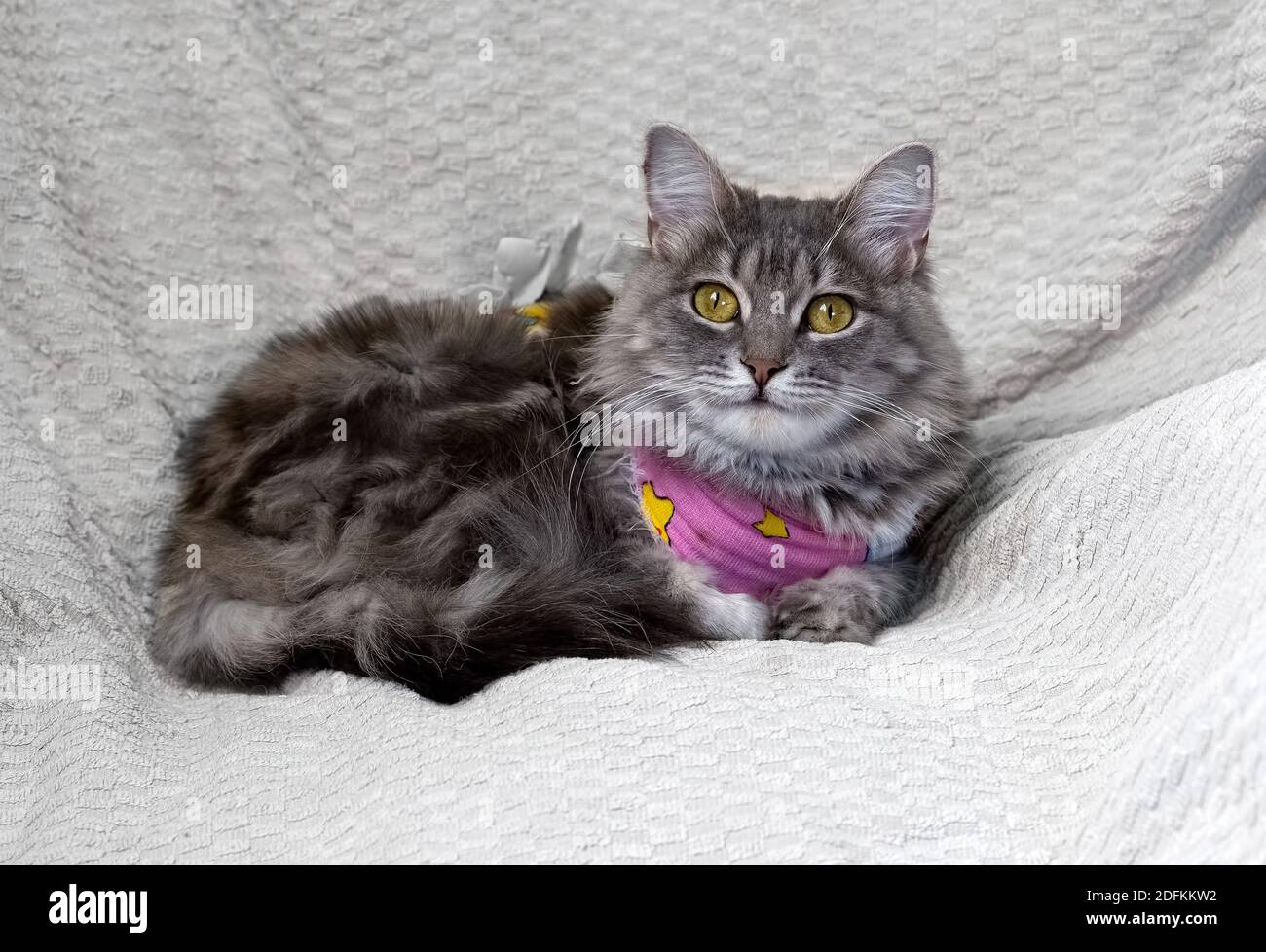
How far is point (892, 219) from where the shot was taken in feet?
6.02

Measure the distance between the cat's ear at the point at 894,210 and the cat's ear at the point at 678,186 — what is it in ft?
0.67

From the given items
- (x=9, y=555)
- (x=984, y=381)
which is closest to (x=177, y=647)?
(x=9, y=555)

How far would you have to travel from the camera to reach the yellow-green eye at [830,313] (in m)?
1.75

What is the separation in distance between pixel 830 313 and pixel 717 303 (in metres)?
0.17

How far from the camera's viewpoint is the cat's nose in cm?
165

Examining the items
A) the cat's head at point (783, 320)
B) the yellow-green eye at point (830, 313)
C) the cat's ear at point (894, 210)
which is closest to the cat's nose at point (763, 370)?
the cat's head at point (783, 320)

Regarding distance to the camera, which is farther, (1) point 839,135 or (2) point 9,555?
(1) point 839,135

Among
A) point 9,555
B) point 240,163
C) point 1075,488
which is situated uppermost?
point 240,163

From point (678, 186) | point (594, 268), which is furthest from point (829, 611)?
point (594, 268)

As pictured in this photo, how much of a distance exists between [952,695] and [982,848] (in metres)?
0.32

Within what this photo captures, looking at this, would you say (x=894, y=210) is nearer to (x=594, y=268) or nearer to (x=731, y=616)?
(x=731, y=616)

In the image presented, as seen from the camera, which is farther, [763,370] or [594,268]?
[594,268]

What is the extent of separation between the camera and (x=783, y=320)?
1.70 meters

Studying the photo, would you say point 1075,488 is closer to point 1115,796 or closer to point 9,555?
point 1115,796
